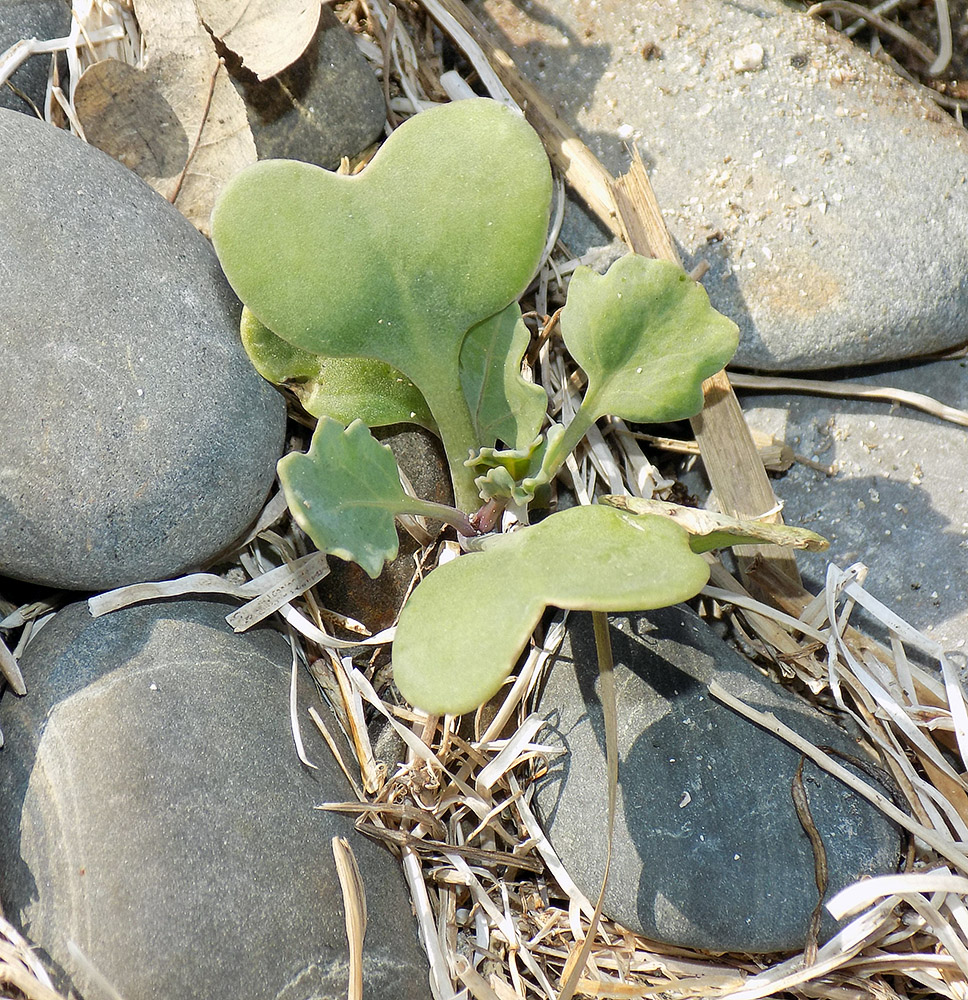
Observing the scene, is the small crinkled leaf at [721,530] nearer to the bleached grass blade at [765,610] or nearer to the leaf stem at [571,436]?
the leaf stem at [571,436]

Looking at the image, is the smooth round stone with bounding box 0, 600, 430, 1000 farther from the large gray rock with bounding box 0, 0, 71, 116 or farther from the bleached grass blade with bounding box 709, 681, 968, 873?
the large gray rock with bounding box 0, 0, 71, 116

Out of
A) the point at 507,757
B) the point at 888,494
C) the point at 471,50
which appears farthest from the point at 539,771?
the point at 471,50

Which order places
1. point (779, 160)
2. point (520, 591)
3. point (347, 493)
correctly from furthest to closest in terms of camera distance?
1. point (779, 160)
2. point (347, 493)
3. point (520, 591)

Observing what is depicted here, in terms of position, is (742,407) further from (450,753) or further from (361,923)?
(361,923)

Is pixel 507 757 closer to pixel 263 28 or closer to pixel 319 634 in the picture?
pixel 319 634

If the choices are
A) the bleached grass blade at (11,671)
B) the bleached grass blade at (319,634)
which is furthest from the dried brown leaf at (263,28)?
the bleached grass blade at (11,671)

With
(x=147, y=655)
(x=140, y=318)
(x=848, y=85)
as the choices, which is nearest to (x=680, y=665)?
(x=147, y=655)
